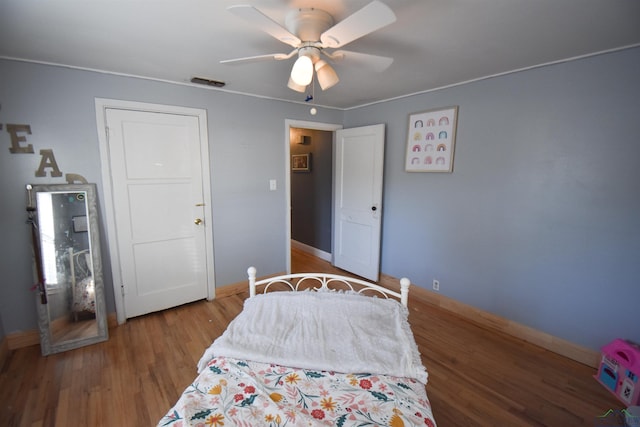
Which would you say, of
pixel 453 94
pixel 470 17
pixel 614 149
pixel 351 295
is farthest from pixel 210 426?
pixel 453 94

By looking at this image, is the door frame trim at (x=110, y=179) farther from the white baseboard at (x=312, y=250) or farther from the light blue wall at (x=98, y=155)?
the white baseboard at (x=312, y=250)

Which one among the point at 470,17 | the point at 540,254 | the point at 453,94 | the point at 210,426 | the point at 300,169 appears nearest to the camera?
the point at 210,426

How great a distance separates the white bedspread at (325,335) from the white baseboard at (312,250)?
9.19 ft

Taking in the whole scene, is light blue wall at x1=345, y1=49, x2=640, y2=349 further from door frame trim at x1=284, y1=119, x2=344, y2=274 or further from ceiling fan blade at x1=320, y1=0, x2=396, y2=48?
ceiling fan blade at x1=320, y1=0, x2=396, y2=48

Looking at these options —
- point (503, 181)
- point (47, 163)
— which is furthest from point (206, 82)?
point (503, 181)

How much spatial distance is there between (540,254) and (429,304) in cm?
120

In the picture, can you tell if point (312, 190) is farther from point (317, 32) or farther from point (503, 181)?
point (317, 32)

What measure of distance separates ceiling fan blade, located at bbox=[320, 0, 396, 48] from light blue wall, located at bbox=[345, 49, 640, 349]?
1884 mm

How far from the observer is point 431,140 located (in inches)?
116

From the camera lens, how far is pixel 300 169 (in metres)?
5.04

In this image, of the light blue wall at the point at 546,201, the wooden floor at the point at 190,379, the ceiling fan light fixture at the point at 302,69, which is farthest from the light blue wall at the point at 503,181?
the ceiling fan light fixture at the point at 302,69

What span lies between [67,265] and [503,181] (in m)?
3.89

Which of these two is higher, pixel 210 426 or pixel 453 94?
pixel 453 94

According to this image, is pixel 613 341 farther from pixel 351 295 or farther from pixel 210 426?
pixel 210 426
